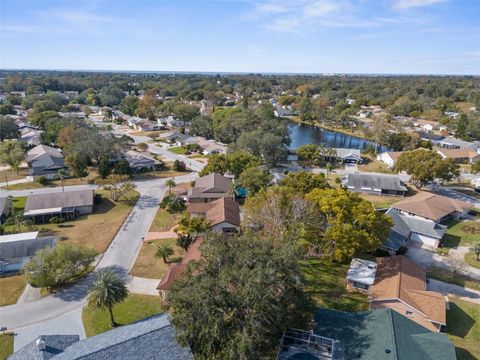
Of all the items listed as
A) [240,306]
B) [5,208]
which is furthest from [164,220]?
[240,306]

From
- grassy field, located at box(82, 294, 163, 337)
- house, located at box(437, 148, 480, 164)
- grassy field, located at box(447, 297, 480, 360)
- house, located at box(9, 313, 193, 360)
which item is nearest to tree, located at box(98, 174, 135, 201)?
grassy field, located at box(82, 294, 163, 337)

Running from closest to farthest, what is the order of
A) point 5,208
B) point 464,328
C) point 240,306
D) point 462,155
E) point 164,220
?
point 240,306, point 464,328, point 5,208, point 164,220, point 462,155

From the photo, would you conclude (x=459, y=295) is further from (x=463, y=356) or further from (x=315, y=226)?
(x=315, y=226)

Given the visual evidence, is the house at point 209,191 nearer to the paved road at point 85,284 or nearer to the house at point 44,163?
the paved road at point 85,284

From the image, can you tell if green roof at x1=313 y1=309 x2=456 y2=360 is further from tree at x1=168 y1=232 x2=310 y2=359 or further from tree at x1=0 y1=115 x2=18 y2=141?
tree at x1=0 y1=115 x2=18 y2=141

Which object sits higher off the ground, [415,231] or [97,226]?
[415,231]

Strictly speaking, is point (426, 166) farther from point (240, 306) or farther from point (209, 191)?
point (240, 306)

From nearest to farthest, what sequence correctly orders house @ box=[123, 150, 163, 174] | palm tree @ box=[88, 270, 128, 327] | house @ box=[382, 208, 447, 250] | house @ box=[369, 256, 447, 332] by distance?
palm tree @ box=[88, 270, 128, 327], house @ box=[369, 256, 447, 332], house @ box=[382, 208, 447, 250], house @ box=[123, 150, 163, 174]

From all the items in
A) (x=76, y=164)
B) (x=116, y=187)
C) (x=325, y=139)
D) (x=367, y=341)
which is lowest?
(x=325, y=139)
